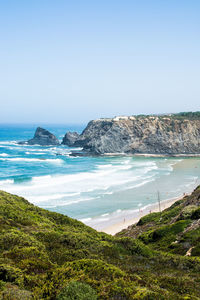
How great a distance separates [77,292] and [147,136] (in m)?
103

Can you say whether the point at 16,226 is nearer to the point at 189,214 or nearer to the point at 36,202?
the point at 189,214

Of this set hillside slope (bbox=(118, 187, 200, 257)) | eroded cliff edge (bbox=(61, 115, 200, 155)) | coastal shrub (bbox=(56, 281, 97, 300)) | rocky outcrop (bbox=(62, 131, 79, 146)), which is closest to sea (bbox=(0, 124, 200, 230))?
hillside slope (bbox=(118, 187, 200, 257))

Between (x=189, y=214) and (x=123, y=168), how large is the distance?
5157 cm

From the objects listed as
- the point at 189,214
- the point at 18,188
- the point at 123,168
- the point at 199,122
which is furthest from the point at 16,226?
the point at 199,122

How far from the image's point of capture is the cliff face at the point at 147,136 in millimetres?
105688

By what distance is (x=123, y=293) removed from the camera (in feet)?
25.2

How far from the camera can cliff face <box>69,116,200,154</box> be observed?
105688mm

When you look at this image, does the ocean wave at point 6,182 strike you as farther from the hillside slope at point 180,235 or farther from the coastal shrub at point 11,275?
the coastal shrub at point 11,275

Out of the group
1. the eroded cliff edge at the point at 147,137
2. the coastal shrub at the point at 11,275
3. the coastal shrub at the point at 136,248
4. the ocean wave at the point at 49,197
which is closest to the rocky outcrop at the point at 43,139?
the eroded cliff edge at the point at 147,137

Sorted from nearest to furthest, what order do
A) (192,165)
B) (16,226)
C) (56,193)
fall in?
(16,226) → (56,193) → (192,165)

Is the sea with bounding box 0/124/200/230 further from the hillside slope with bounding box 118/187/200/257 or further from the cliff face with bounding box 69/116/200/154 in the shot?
the cliff face with bounding box 69/116/200/154

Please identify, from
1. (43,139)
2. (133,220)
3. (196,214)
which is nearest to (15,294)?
(196,214)

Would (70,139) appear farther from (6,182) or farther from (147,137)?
(6,182)

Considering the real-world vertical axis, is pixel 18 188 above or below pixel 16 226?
below
